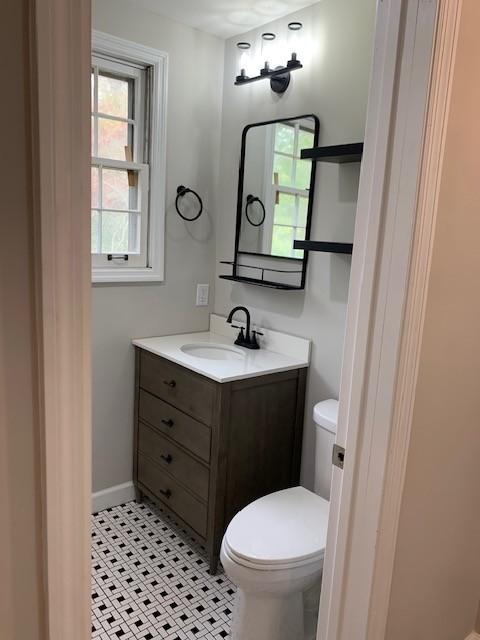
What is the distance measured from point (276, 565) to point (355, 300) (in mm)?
924

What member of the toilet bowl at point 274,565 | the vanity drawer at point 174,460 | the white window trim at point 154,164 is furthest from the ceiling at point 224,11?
the toilet bowl at point 274,565

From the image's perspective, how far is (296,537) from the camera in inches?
66.0

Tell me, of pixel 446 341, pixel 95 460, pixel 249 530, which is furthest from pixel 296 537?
pixel 95 460

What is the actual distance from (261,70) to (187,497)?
A: 2.02 metres

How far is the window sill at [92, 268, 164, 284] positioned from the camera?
2424 mm

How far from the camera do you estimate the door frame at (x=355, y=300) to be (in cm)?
61

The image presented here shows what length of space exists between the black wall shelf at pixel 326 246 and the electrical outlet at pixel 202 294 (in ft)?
2.56

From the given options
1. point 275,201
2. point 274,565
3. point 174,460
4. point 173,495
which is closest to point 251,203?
point 275,201

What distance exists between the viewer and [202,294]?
2805mm

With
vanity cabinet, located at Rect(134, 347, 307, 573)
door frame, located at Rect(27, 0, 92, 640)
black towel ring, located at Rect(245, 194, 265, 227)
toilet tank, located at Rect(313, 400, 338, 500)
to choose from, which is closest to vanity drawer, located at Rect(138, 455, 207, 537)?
vanity cabinet, located at Rect(134, 347, 307, 573)

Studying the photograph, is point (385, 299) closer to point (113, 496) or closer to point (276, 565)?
point (276, 565)

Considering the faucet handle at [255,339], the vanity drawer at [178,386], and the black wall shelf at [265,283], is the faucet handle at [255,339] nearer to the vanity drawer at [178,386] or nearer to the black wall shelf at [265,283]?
the black wall shelf at [265,283]

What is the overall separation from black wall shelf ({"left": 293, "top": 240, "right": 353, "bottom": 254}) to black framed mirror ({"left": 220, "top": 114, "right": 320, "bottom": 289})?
7.2 inches

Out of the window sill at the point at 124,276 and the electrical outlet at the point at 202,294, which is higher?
the window sill at the point at 124,276
